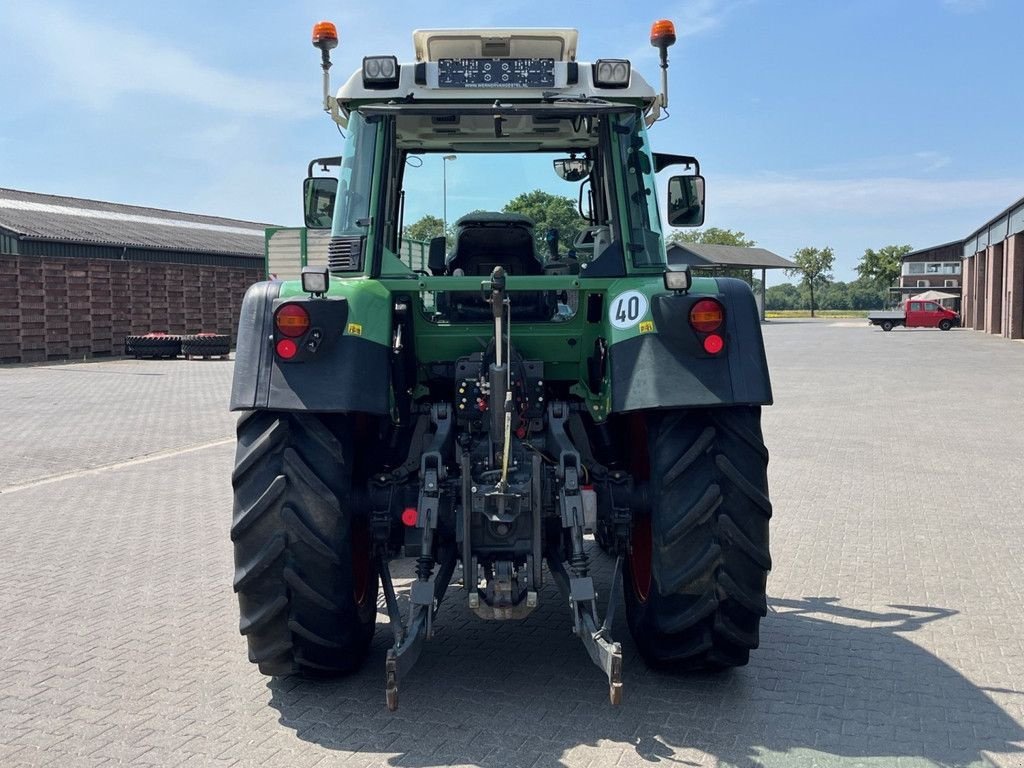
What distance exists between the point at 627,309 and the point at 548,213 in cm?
117

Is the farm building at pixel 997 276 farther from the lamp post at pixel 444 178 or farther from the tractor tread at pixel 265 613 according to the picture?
the tractor tread at pixel 265 613

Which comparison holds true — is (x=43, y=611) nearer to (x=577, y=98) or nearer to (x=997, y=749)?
(x=577, y=98)

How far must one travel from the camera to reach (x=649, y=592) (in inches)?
172

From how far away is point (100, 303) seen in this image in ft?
101

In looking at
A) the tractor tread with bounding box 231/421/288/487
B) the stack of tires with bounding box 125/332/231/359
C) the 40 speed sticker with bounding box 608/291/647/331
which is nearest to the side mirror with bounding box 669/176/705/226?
the 40 speed sticker with bounding box 608/291/647/331

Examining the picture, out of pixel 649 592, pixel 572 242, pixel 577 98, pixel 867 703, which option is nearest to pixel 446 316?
pixel 572 242

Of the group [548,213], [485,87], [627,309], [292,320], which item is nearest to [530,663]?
[627,309]

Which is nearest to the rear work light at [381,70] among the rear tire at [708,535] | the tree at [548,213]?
the tree at [548,213]

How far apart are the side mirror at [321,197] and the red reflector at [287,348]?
1.48 meters

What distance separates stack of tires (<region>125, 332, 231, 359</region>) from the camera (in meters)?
30.0

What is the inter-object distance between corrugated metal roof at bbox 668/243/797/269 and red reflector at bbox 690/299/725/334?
62348 millimetres

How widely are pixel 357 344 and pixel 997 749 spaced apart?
2.87 m

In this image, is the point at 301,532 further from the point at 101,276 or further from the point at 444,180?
the point at 101,276

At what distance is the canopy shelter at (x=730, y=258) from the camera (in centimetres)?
6950
